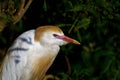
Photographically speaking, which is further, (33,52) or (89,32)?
(89,32)

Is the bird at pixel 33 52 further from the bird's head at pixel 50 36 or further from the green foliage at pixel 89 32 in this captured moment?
the green foliage at pixel 89 32

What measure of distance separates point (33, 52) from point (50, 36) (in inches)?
4.5

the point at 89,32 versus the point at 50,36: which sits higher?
the point at 50,36

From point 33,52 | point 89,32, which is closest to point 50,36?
point 33,52

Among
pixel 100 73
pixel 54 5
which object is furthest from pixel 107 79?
pixel 54 5

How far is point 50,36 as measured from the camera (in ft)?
8.03

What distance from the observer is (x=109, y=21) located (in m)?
3.04

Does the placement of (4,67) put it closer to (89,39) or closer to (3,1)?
(3,1)

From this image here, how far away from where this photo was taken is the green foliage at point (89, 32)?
2.89 metres

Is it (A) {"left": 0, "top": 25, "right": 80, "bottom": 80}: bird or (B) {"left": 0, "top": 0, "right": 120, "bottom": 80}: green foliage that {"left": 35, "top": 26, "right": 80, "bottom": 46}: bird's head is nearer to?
(A) {"left": 0, "top": 25, "right": 80, "bottom": 80}: bird

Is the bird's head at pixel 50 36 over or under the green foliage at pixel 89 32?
over

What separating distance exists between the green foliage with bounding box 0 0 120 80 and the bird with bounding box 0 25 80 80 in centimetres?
40

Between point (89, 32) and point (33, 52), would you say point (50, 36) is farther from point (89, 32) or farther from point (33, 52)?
point (89, 32)

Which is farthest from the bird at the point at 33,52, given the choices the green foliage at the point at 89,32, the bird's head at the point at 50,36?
the green foliage at the point at 89,32
